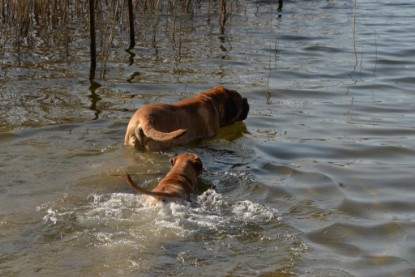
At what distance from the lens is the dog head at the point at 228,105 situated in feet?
26.4

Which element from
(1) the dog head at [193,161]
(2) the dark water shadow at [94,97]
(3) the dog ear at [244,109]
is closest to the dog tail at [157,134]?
(1) the dog head at [193,161]

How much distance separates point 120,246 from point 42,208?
972 mm

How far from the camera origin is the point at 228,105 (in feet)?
26.6

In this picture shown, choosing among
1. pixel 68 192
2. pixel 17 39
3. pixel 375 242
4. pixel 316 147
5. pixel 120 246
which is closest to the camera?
pixel 120 246

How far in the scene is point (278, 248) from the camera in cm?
504

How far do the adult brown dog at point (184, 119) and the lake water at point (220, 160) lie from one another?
0.13m

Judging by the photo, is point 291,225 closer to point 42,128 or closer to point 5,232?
point 5,232

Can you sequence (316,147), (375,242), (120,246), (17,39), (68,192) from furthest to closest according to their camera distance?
1. (17,39)
2. (316,147)
3. (68,192)
4. (375,242)
5. (120,246)

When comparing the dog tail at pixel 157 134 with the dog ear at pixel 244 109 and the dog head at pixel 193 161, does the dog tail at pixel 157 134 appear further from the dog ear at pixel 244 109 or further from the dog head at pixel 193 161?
the dog ear at pixel 244 109

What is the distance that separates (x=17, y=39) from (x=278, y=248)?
7766mm

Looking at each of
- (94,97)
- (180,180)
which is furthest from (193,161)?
(94,97)

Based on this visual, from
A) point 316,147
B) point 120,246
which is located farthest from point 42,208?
point 316,147

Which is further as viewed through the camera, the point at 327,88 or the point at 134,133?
the point at 327,88

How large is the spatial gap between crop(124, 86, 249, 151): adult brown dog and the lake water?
13 cm
